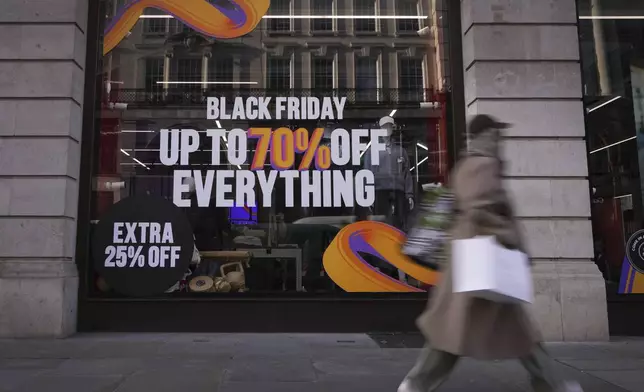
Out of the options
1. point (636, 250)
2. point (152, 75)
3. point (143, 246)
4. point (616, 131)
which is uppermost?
point (152, 75)

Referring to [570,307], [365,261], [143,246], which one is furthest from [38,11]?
[570,307]

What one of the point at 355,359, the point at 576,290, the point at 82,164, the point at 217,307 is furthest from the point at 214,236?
the point at 576,290

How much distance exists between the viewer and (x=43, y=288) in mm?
6734

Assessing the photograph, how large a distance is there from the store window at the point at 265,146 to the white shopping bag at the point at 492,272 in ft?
13.6

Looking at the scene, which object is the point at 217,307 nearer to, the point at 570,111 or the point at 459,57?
the point at 459,57

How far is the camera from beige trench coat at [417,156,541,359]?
344 cm

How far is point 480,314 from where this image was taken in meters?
3.46

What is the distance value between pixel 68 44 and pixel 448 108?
209 inches

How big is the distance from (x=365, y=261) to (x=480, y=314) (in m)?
4.05

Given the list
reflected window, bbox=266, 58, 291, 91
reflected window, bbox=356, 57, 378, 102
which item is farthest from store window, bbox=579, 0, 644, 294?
reflected window, bbox=266, 58, 291, 91

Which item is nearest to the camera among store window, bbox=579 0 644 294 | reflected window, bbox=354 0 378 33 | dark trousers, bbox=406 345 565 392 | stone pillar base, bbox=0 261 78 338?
dark trousers, bbox=406 345 565 392

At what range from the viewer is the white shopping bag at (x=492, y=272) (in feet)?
10.6

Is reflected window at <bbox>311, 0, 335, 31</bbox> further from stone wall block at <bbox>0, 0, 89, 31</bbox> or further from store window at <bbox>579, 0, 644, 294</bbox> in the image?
store window at <bbox>579, 0, 644, 294</bbox>

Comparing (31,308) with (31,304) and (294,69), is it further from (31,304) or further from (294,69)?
(294,69)
